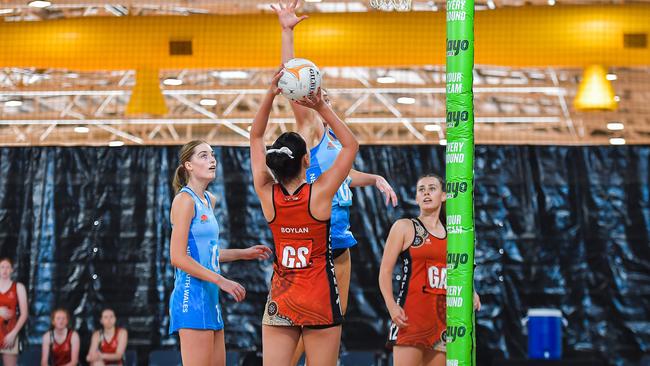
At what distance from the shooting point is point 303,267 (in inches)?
240

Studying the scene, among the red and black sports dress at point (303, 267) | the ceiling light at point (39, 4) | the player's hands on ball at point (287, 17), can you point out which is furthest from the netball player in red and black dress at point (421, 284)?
the ceiling light at point (39, 4)

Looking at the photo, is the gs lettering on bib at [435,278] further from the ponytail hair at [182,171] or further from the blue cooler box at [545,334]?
the blue cooler box at [545,334]

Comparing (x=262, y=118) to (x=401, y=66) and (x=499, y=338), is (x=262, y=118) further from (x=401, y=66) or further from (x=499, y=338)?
(x=401, y=66)

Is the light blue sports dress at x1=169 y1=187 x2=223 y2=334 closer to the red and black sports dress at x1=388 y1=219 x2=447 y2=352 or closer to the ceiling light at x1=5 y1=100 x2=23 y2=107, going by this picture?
the red and black sports dress at x1=388 y1=219 x2=447 y2=352

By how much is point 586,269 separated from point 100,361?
564cm

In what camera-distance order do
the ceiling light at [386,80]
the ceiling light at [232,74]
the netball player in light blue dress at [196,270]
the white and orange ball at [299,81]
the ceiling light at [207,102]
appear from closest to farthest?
the white and orange ball at [299,81], the netball player in light blue dress at [196,270], the ceiling light at [386,80], the ceiling light at [232,74], the ceiling light at [207,102]

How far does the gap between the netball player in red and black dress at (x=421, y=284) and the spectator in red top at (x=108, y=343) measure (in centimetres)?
507

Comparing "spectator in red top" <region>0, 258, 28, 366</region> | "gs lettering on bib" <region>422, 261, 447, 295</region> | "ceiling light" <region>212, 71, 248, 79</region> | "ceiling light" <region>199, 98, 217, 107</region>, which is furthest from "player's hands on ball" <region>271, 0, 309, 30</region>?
"ceiling light" <region>199, 98, 217, 107</region>

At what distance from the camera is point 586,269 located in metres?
11.9

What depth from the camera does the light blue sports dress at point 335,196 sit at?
23.5 ft

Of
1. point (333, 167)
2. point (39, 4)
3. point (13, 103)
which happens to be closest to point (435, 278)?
point (333, 167)

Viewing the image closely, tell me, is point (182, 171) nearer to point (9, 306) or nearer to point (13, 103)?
point (9, 306)

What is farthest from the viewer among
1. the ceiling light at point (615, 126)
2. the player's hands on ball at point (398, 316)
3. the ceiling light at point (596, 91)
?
the ceiling light at point (615, 126)

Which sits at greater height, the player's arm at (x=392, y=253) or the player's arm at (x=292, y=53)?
the player's arm at (x=292, y=53)
